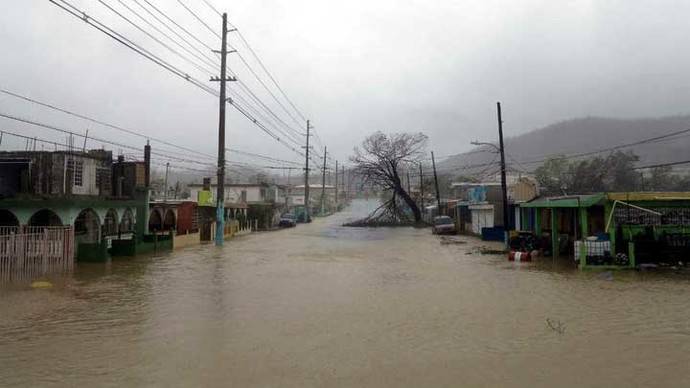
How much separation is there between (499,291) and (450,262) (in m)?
8.29

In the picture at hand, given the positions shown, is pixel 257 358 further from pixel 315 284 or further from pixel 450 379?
pixel 315 284

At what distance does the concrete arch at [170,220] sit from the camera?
38.3m

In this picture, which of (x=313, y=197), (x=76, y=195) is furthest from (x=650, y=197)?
(x=313, y=197)

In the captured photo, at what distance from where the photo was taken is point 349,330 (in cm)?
997

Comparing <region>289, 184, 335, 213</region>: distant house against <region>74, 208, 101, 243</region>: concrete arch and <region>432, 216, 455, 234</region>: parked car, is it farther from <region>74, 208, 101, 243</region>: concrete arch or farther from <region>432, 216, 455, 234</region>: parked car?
<region>74, 208, 101, 243</region>: concrete arch

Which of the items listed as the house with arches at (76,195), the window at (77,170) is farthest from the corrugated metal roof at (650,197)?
the window at (77,170)

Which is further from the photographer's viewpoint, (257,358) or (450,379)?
(257,358)

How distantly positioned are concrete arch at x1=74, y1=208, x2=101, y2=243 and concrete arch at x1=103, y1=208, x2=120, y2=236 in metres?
1.21

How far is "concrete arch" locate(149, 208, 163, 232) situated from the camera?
36119 mm

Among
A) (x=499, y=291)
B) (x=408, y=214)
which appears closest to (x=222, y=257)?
(x=499, y=291)

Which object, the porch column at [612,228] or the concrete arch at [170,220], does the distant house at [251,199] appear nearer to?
the concrete arch at [170,220]

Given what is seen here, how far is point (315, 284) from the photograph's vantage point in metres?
16.2

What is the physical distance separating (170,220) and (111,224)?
974 centimetres

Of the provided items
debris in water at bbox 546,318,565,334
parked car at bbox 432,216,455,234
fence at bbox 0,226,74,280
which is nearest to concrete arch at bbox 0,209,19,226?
A: fence at bbox 0,226,74,280
